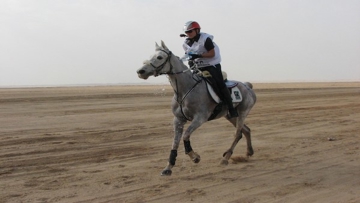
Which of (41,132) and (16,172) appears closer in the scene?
(16,172)

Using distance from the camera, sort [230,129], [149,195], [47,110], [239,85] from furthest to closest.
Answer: [47,110] < [230,129] < [239,85] < [149,195]

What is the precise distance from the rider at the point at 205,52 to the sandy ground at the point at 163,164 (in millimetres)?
1005

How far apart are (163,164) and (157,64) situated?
8.12 feet

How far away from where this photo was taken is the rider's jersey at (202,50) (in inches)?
336

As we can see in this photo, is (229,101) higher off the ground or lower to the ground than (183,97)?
lower

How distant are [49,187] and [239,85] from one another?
4987 mm

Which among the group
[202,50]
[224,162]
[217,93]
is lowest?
[224,162]

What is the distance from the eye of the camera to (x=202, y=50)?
28.1 ft

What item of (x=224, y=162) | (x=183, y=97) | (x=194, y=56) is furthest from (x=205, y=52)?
(x=224, y=162)

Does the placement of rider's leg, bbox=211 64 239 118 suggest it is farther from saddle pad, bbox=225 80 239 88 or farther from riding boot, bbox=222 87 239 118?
saddle pad, bbox=225 80 239 88

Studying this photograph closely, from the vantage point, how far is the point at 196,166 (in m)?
8.95

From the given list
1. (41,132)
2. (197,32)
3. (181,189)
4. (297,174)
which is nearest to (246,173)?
(297,174)

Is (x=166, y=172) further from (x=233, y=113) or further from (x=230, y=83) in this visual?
(x=230, y=83)

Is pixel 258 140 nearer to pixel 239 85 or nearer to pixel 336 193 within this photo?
pixel 239 85
